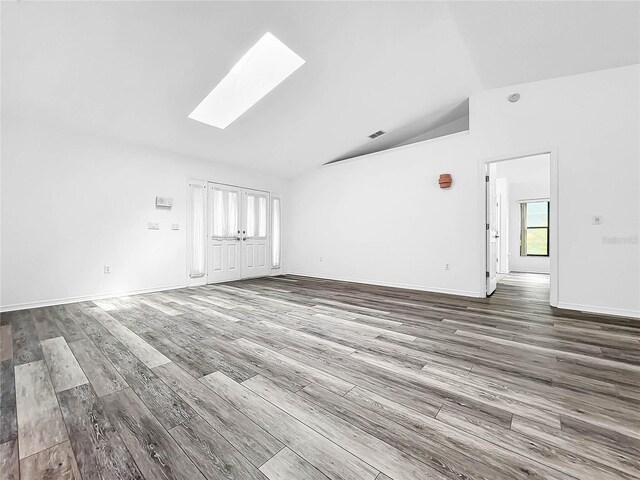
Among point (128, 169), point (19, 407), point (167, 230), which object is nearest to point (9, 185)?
point (128, 169)

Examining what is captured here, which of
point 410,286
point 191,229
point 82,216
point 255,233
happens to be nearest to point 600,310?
point 410,286

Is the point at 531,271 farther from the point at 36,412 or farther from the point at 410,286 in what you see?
the point at 36,412

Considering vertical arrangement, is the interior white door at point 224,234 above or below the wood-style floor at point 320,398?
above

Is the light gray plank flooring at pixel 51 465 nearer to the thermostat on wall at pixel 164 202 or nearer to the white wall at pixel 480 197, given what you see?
the thermostat on wall at pixel 164 202

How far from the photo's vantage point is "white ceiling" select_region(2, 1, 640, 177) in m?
2.50

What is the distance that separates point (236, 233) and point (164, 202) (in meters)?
1.65

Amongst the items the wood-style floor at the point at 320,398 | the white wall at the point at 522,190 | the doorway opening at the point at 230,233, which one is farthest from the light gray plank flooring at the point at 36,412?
the white wall at the point at 522,190

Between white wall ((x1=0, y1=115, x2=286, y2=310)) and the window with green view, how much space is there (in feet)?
29.5

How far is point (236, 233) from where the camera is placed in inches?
238

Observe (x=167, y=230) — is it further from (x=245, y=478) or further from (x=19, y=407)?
(x=245, y=478)

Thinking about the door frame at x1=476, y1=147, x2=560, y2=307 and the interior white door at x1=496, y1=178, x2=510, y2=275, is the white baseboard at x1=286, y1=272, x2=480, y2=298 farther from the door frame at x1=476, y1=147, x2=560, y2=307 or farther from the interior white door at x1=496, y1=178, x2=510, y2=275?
the interior white door at x1=496, y1=178, x2=510, y2=275

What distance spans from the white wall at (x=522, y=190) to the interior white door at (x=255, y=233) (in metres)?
6.62

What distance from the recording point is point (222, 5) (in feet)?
8.04

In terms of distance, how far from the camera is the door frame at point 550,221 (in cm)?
353
